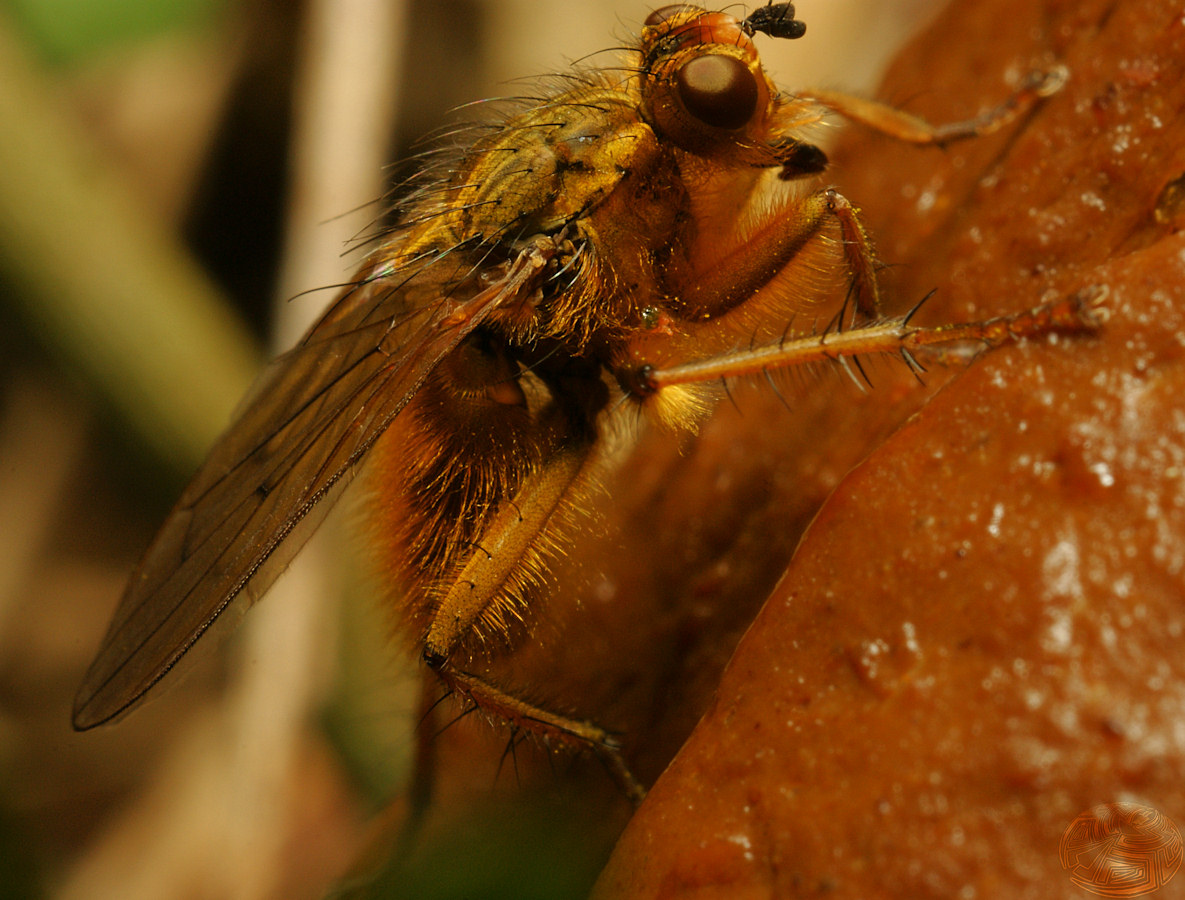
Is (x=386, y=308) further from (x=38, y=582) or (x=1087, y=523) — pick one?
(x=38, y=582)

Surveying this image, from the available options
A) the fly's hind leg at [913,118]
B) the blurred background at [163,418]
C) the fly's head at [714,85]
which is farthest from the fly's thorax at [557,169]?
the blurred background at [163,418]

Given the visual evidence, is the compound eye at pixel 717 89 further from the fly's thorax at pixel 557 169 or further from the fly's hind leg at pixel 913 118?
the fly's hind leg at pixel 913 118

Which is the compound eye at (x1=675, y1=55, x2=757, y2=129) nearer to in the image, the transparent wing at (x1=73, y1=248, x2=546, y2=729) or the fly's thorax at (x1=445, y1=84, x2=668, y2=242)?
the fly's thorax at (x1=445, y1=84, x2=668, y2=242)

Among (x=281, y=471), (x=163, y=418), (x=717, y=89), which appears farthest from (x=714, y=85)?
(x=163, y=418)

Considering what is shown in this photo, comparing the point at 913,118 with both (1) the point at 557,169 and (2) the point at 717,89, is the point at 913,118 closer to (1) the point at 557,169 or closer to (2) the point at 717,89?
(2) the point at 717,89

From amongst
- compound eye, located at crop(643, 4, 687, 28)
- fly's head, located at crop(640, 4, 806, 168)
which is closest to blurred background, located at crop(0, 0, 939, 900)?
compound eye, located at crop(643, 4, 687, 28)

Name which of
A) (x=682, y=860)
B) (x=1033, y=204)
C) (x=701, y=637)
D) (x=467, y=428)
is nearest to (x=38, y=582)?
(x=467, y=428)
